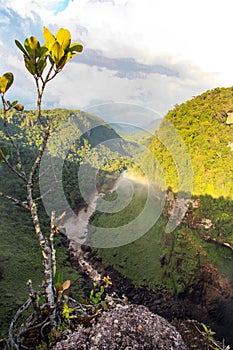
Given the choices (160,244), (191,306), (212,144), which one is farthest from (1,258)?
(212,144)

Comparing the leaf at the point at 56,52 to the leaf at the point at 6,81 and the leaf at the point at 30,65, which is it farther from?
the leaf at the point at 6,81

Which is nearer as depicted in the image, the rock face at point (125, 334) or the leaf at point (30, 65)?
the rock face at point (125, 334)

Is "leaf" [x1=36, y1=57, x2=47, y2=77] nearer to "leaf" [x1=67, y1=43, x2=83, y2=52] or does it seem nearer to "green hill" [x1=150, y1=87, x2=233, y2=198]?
"leaf" [x1=67, y1=43, x2=83, y2=52]

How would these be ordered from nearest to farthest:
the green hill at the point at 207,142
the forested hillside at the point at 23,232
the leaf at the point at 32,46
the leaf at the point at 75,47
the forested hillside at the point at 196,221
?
the leaf at the point at 32,46 → the leaf at the point at 75,47 → the forested hillside at the point at 23,232 → the forested hillside at the point at 196,221 → the green hill at the point at 207,142

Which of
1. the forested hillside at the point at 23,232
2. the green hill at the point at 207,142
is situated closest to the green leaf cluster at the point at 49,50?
the forested hillside at the point at 23,232

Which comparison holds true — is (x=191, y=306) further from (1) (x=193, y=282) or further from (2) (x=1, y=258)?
(2) (x=1, y=258)

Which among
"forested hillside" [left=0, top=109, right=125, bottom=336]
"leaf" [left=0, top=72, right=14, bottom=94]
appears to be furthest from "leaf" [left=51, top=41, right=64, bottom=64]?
"forested hillside" [left=0, top=109, right=125, bottom=336]
